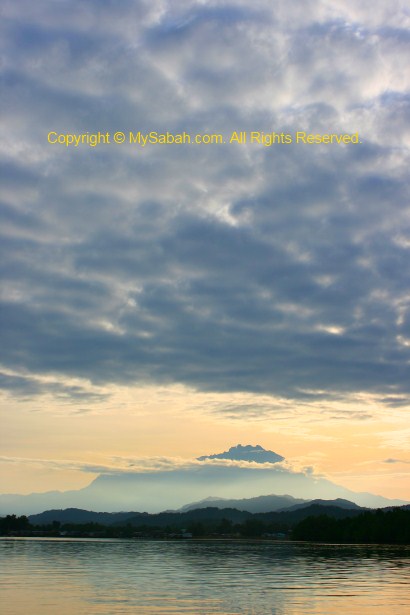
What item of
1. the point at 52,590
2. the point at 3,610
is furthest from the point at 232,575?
the point at 3,610

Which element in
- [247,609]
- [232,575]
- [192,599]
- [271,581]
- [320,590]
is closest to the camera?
[247,609]

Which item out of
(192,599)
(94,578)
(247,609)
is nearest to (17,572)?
(94,578)

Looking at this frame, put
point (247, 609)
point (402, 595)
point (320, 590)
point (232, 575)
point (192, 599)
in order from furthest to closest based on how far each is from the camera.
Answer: point (232, 575)
point (320, 590)
point (402, 595)
point (192, 599)
point (247, 609)

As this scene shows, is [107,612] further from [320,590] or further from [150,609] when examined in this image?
[320,590]

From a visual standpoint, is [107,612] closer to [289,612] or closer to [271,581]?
[289,612]

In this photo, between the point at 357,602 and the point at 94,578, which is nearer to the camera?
the point at 357,602

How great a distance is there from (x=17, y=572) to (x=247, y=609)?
5915 cm

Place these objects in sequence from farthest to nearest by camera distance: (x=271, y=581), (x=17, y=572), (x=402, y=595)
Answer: (x=17, y=572), (x=271, y=581), (x=402, y=595)

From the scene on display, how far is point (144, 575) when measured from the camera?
9781 centimetres

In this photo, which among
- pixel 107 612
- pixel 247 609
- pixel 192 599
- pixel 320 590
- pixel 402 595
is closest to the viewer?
pixel 107 612

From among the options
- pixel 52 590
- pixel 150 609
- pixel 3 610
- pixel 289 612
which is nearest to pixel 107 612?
pixel 150 609

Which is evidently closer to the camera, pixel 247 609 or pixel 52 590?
pixel 247 609

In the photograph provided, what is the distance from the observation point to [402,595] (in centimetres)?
6919

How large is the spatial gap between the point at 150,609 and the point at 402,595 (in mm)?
29862
